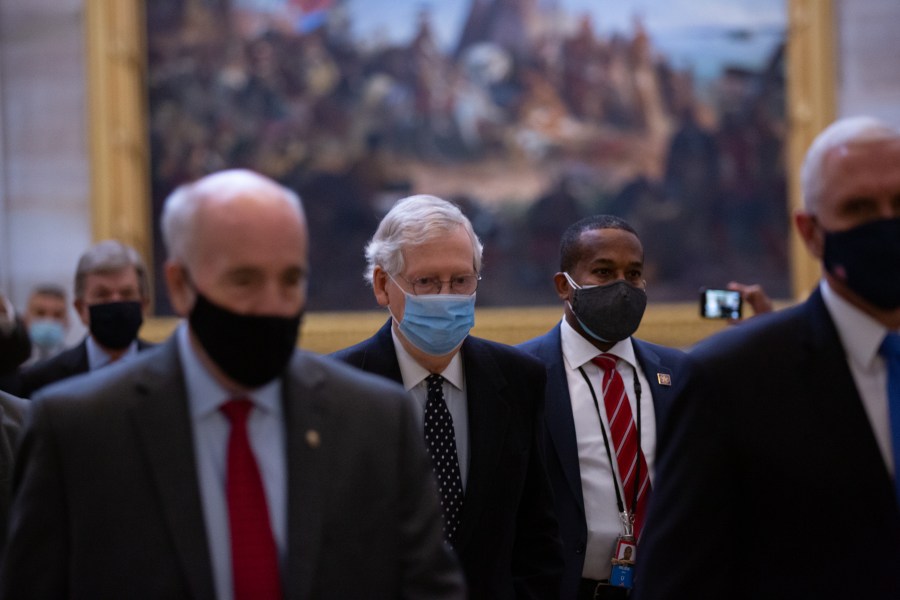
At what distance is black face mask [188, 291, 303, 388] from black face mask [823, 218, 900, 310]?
1.46 meters

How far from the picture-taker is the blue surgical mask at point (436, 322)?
446cm

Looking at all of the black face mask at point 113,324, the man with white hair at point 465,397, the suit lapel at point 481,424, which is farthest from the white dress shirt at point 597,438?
the black face mask at point 113,324

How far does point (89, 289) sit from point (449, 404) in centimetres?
300

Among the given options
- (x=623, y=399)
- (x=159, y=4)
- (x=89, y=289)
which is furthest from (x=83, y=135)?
(x=623, y=399)

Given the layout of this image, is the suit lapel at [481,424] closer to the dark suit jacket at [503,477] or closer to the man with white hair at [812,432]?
the dark suit jacket at [503,477]

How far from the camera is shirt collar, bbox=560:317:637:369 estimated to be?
5285 millimetres

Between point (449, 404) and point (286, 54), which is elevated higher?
point (286, 54)

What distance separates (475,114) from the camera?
1334cm

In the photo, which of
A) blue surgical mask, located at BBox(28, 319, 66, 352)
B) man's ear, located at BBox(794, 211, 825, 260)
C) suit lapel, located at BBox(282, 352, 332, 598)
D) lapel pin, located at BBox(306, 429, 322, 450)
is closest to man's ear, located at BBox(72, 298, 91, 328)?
blue surgical mask, located at BBox(28, 319, 66, 352)

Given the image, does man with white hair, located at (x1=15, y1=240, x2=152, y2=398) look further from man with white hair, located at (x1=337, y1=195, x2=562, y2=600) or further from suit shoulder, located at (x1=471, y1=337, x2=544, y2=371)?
suit shoulder, located at (x1=471, y1=337, x2=544, y2=371)

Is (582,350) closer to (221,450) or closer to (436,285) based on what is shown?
(436,285)

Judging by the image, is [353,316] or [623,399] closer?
[623,399]

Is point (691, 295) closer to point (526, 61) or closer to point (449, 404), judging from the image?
point (526, 61)

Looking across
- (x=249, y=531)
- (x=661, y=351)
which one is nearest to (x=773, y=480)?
(x=249, y=531)
